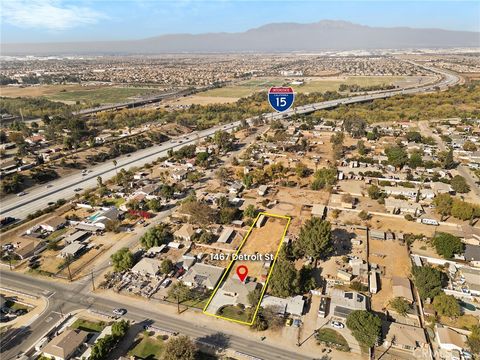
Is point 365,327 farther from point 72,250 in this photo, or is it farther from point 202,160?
point 202,160

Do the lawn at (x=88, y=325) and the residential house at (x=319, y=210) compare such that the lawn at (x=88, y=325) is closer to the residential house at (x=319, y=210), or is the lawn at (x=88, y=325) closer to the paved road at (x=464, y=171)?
the residential house at (x=319, y=210)

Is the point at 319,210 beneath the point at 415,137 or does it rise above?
beneath

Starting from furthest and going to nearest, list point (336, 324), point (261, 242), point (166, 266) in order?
point (261, 242) < point (166, 266) < point (336, 324)

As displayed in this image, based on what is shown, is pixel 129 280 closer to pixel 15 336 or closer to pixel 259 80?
pixel 15 336

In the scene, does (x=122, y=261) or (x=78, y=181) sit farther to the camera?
(x=78, y=181)

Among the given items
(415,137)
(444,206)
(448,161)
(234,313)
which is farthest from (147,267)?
(415,137)

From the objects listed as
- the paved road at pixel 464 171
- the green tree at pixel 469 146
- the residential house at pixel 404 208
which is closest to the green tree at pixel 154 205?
the residential house at pixel 404 208

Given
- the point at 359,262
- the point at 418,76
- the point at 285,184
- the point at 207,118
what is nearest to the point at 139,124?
the point at 207,118
